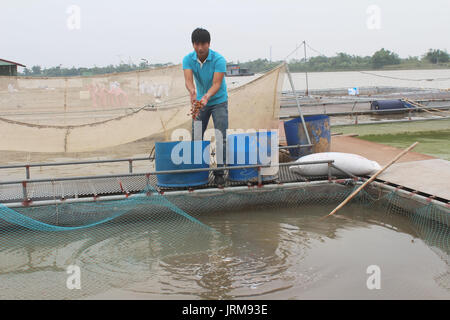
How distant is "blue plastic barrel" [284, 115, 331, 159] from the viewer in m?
7.44

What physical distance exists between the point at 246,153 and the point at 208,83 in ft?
3.56

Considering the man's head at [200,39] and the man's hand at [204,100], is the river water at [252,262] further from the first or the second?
the man's head at [200,39]

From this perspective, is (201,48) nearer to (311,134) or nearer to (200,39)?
(200,39)

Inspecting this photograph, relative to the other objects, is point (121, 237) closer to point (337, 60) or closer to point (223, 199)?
point (223, 199)

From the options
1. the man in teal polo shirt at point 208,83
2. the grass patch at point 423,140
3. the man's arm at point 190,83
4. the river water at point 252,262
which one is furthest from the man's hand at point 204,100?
the grass patch at point 423,140

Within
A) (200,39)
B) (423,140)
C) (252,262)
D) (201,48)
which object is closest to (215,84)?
(201,48)

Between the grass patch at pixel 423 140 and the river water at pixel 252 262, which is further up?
the grass patch at pixel 423 140

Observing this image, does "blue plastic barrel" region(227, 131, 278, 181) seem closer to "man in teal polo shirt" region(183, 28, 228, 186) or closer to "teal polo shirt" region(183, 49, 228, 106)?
"man in teal polo shirt" region(183, 28, 228, 186)

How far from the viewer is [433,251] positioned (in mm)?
4758

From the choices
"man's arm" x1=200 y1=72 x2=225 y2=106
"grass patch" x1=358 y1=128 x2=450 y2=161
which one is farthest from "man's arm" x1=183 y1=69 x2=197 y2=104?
"grass patch" x1=358 y1=128 x2=450 y2=161

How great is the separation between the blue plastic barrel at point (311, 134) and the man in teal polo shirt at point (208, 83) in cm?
159

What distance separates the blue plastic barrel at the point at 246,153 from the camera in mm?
6160
